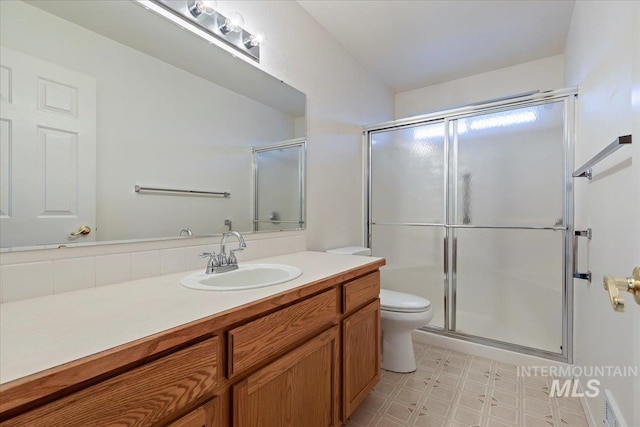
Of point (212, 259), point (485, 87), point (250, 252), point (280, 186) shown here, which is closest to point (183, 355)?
point (212, 259)

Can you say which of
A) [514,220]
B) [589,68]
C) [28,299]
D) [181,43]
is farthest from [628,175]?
[28,299]

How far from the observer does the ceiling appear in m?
2.00

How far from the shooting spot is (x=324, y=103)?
2.22m

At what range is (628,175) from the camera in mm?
979

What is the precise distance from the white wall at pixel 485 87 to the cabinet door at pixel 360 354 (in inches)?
98.5

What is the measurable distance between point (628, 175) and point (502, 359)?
1.66m

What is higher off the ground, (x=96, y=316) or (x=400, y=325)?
(x=96, y=316)

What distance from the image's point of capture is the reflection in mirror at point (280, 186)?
1689mm

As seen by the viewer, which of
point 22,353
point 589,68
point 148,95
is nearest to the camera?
point 22,353

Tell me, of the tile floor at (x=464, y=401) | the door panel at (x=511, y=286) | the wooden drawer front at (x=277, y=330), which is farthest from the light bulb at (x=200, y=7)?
the door panel at (x=511, y=286)

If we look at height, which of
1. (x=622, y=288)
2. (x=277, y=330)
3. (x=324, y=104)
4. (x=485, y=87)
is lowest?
(x=277, y=330)

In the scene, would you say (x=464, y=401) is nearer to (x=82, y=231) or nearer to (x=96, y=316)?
(x=96, y=316)

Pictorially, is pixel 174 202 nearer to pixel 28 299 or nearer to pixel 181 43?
pixel 28 299

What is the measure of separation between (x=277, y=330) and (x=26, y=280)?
2.49 feet
